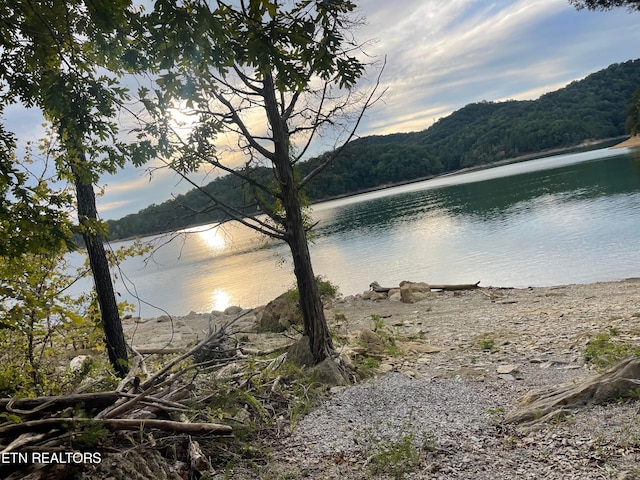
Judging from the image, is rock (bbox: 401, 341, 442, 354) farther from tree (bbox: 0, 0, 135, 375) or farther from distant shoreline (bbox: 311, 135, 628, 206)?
distant shoreline (bbox: 311, 135, 628, 206)

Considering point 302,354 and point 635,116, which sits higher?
point 635,116

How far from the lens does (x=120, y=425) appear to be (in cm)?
387

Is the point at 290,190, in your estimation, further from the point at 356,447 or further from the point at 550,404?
the point at 550,404

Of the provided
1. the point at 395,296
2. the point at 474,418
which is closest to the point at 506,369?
the point at 474,418

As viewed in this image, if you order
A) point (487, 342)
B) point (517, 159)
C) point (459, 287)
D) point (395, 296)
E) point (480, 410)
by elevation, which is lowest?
point (459, 287)

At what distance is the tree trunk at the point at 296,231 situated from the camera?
7.33m

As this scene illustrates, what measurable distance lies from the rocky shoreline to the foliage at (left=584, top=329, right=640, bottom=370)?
0.17m

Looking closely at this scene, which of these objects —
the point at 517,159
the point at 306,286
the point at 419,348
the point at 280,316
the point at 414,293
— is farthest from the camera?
the point at 517,159

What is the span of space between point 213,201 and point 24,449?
4840 mm

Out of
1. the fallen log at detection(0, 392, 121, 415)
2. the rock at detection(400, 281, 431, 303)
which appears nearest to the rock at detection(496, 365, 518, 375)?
the fallen log at detection(0, 392, 121, 415)

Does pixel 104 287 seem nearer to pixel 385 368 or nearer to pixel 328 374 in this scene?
pixel 328 374

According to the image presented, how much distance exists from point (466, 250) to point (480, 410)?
26810 mm

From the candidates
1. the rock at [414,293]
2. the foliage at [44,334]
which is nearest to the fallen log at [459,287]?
the rock at [414,293]

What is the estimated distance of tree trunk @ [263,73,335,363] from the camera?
7.33 metres
